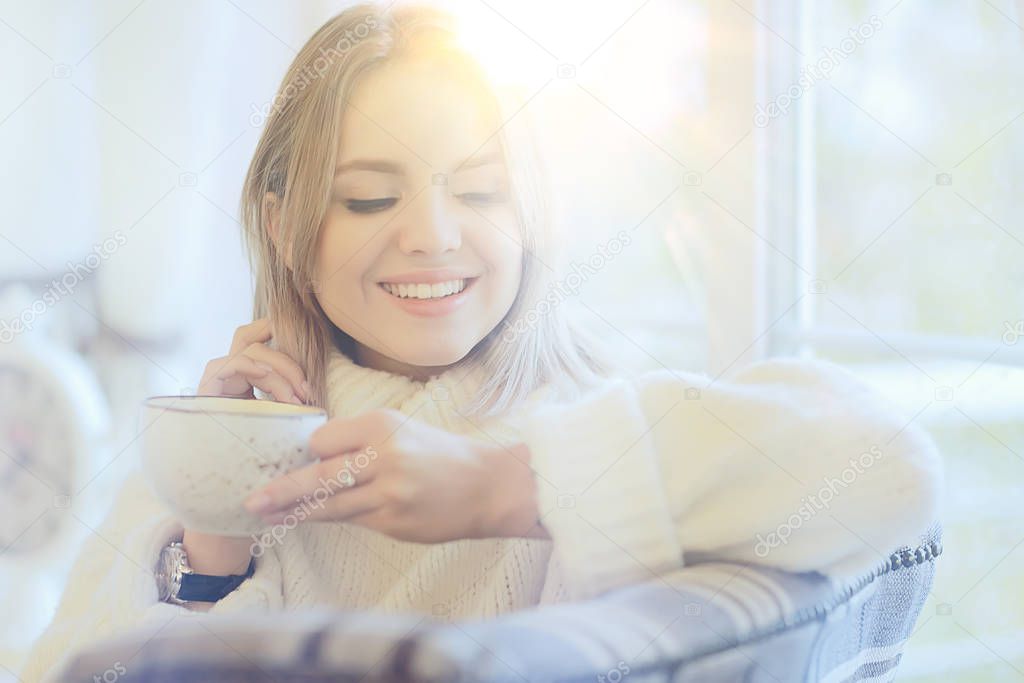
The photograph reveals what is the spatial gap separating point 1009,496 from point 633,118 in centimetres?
58

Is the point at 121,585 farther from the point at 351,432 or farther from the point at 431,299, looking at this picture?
the point at 431,299

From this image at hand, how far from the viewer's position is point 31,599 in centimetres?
76

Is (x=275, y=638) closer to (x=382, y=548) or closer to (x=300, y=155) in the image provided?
(x=382, y=548)

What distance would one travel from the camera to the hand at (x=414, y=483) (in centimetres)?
73

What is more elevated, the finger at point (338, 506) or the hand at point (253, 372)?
the hand at point (253, 372)

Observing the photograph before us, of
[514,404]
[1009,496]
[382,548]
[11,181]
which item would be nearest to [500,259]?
[514,404]

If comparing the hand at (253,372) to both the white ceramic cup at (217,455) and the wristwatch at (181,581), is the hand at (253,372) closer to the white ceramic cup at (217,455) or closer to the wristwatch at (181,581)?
the white ceramic cup at (217,455)

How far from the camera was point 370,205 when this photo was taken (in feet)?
2.44

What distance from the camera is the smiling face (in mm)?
742
